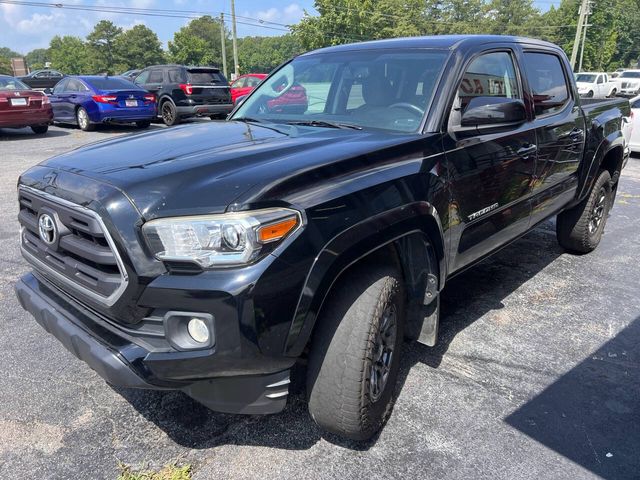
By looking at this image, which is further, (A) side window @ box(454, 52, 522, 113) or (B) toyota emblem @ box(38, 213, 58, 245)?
(A) side window @ box(454, 52, 522, 113)

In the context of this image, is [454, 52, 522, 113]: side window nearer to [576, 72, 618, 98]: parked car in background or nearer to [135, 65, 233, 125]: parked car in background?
Answer: [135, 65, 233, 125]: parked car in background

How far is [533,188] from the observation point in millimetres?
3654

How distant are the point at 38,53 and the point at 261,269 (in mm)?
186670

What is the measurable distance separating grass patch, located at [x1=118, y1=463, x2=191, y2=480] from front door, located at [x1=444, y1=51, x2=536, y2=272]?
1763mm

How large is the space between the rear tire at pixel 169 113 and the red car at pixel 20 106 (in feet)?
10.0

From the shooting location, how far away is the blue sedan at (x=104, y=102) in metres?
13.6

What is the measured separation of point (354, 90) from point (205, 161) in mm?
1484

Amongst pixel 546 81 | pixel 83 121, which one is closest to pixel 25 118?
pixel 83 121

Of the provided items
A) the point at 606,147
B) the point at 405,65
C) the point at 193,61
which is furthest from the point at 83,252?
the point at 193,61

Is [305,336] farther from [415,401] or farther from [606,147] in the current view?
[606,147]

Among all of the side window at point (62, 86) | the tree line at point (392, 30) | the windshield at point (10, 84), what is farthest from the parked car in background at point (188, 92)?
the tree line at point (392, 30)

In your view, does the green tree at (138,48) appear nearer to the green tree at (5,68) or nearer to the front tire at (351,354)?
the green tree at (5,68)

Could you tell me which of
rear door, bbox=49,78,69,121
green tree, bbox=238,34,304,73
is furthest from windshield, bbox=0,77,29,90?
green tree, bbox=238,34,304,73

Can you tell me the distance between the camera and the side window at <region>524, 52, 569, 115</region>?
3799 mm
